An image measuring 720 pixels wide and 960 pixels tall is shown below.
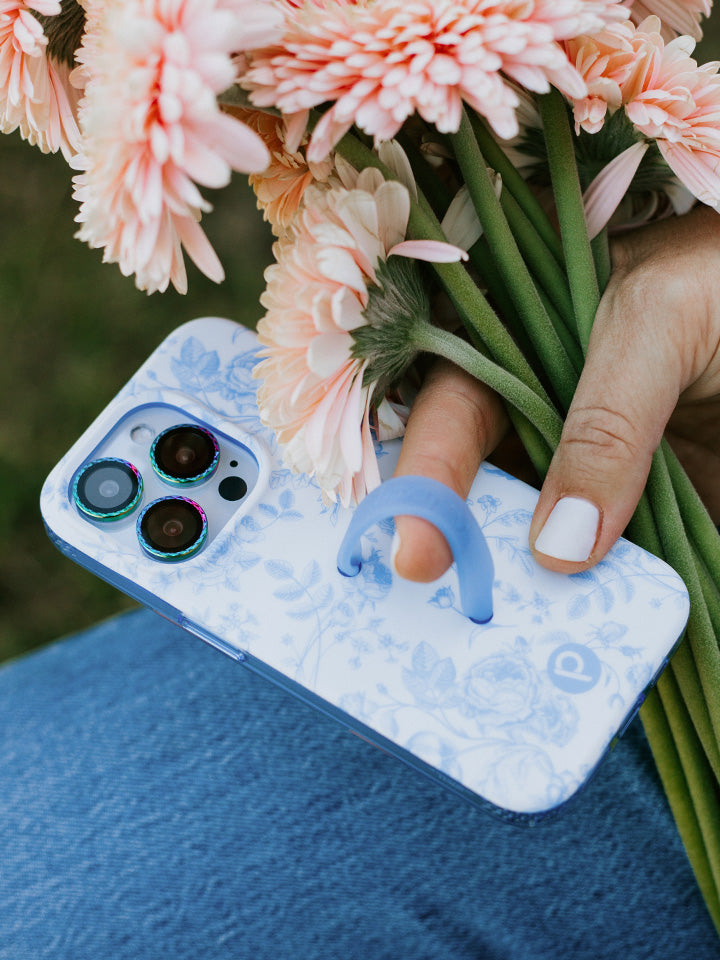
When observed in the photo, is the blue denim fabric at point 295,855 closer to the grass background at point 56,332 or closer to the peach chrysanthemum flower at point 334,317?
the peach chrysanthemum flower at point 334,317

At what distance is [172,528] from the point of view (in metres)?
0.47

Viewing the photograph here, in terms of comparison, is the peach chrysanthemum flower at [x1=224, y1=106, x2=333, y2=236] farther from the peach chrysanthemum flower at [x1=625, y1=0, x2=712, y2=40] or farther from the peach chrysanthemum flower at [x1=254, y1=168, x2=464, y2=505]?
the peach chrysanthemum flower at [x1=625, y1=0, x2=712, y2=40]

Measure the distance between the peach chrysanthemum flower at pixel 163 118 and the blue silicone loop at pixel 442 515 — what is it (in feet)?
0.38

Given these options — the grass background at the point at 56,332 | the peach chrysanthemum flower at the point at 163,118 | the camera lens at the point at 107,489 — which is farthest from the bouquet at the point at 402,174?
the grass background at the point at 56,332

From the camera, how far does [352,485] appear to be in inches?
16.2

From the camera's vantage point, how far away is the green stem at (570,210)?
0.39 meters

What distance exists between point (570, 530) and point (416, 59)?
0.70ft

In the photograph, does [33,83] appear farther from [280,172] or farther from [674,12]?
[674,12]

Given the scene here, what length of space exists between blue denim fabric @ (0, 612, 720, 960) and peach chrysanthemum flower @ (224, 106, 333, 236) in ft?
0.97

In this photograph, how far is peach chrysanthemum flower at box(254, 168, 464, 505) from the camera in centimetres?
34

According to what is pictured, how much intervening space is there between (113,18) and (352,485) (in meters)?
0.21

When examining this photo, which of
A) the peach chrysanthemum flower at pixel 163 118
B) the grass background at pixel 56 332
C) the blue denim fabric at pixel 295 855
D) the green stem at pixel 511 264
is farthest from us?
the grass background at pixel 56 332

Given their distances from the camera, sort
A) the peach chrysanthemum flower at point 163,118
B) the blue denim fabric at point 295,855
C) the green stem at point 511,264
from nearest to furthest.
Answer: the peach chrysanthemum flower at point 163,118 < the green stem at point 511,264 < the blue denim fabric at point 295,855

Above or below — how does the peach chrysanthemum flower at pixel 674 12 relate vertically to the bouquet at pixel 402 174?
above
